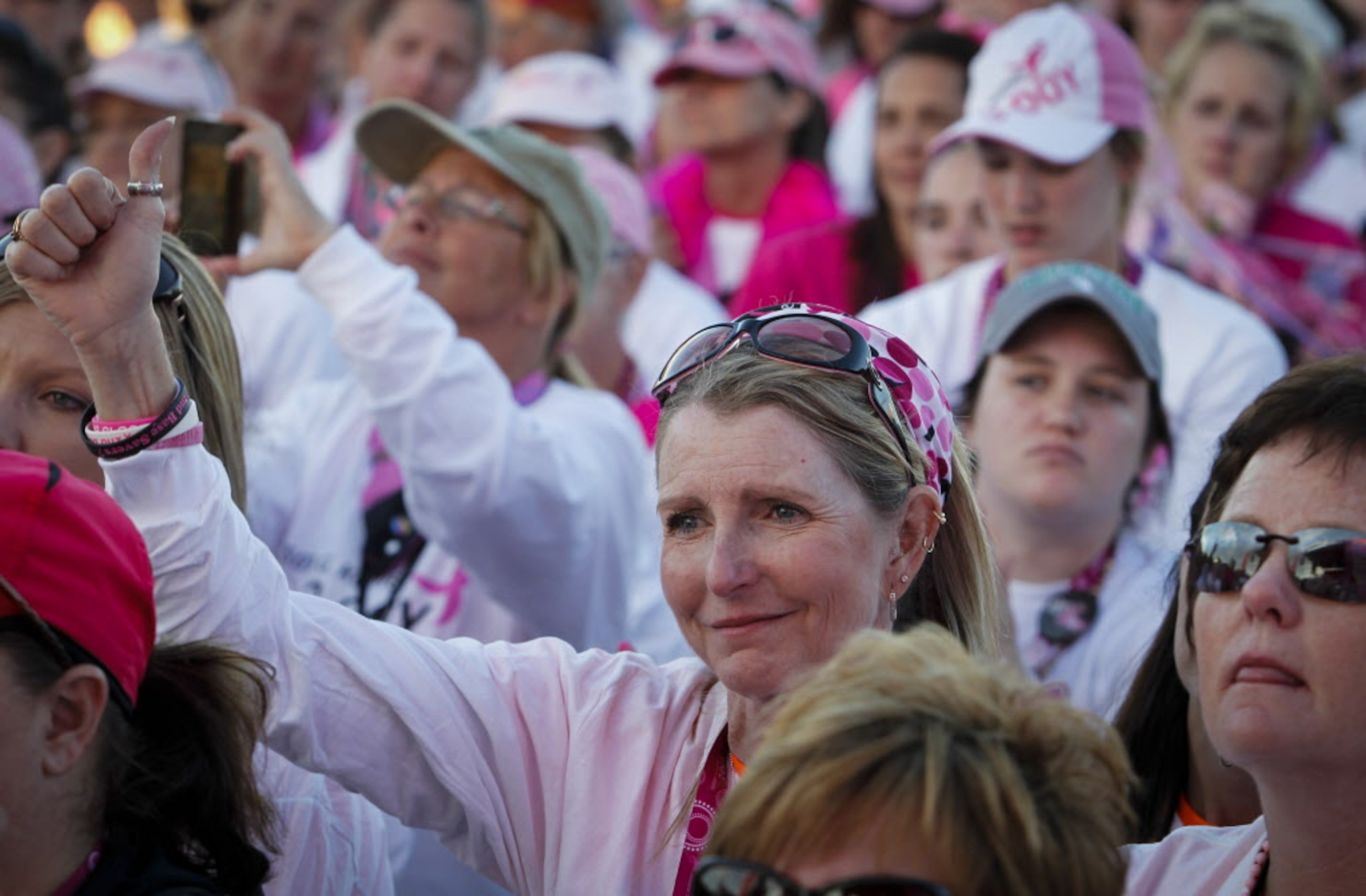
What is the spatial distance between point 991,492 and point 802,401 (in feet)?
5.02

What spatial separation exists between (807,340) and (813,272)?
10.4 feet

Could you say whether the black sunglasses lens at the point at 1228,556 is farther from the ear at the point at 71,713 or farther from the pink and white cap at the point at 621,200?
the pink and white cap at the point at 621,200

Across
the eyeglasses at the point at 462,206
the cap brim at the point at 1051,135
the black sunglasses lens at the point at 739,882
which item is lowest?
the black sunglasses lens at the point at 739,882

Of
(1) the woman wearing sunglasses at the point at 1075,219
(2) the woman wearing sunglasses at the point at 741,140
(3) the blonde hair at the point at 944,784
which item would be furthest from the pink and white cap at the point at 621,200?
(3) the blonde hair at the point at 944,784

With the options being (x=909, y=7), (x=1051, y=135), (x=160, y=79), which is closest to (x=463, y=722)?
(x=1051, y=135)

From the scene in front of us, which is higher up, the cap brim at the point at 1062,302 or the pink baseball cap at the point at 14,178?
the cap brim at the point at 1062,302

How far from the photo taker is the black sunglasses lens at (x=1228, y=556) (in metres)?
2.17

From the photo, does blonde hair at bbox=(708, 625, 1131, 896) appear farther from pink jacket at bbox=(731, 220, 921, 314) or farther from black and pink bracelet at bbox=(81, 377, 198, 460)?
pink jacket at bbox=(731, 220, 921, 314)

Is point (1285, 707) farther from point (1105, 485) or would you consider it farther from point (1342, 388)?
point (1105, 485)

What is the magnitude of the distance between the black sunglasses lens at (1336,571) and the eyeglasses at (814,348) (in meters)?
0.54

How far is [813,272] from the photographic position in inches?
218

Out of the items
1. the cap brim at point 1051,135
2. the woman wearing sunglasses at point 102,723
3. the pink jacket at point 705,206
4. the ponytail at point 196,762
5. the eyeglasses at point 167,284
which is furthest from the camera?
the pink jacket at point 705,206

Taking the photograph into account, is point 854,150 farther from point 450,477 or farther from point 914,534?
point 914,534

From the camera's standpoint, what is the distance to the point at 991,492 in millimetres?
3799
